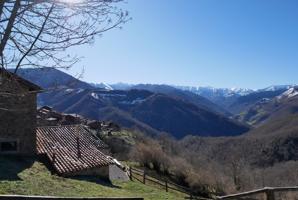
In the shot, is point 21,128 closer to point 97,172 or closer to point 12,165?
point 12,165

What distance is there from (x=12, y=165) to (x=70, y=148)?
8.67m

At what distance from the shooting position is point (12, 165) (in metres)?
27.2

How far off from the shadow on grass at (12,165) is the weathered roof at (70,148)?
6.38ft

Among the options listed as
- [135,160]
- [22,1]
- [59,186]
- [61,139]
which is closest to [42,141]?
[61,139]

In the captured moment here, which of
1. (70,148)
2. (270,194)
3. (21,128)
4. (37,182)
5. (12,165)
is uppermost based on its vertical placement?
(21,128)

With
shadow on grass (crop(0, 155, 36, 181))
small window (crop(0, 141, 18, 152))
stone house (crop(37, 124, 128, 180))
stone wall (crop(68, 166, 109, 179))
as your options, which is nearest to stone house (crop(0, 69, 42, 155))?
small window (crop(0, 141, 18, 152))

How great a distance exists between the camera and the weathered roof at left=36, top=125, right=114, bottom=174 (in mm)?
31906

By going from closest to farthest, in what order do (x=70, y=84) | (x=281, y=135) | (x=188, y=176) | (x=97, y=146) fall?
(x=70, y=84)
(x=97, y=146)
(x=188, y=176)
(x=281, y=135)

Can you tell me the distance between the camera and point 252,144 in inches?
6191

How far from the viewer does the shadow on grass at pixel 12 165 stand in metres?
24.6

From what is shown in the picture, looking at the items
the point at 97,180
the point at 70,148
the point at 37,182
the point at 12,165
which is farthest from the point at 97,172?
the point at 37,182

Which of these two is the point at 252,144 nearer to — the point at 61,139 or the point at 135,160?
the point at 135,160

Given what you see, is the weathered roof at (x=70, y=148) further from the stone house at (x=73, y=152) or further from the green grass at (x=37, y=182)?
the green grass at (x=37, y=182)

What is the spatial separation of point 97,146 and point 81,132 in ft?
6.18
